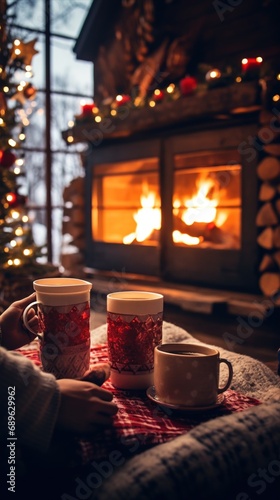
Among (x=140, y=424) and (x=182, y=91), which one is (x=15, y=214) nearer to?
(x=182, y=91)

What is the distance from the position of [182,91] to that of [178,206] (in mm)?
814

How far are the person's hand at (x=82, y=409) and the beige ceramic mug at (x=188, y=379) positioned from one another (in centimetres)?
10

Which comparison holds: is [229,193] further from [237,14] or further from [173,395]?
[173,395]

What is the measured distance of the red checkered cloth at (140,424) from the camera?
684mm

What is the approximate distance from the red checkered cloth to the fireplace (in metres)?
2.53

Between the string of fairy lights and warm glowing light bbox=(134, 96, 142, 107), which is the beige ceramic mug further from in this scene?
warm glowing light bbox=(134, 96, 142, 107)

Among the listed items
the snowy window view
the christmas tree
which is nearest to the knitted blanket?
the christmas tree

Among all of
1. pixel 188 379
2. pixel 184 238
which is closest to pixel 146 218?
pixel 184 238

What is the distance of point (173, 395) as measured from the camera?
776 millimetres

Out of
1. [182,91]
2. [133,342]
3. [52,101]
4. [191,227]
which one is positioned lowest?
[133,342]

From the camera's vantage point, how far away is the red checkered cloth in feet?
2.24

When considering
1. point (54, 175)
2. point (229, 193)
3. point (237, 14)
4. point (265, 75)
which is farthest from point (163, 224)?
point (54, 175)

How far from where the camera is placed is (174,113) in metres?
3.65

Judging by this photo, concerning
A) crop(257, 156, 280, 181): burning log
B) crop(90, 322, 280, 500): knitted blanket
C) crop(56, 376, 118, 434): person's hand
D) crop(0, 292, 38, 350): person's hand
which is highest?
crop(257, 156, 280, 181): burning log
